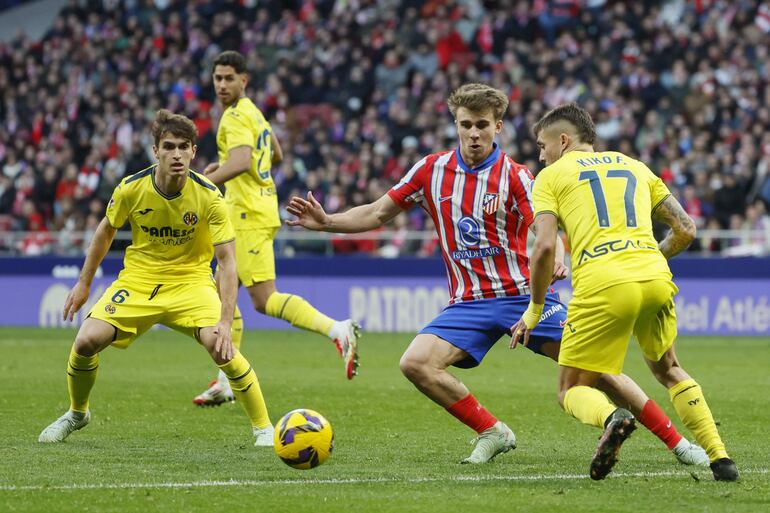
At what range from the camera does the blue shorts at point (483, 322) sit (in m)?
7.75

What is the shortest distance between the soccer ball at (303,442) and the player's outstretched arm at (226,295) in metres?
1.08

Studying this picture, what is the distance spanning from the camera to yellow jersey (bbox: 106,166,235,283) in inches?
→ 334

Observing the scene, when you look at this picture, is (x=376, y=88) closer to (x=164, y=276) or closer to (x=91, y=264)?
(x=164, y=276)

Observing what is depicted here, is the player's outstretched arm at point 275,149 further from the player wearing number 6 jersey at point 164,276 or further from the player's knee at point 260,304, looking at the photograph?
the player wearing number 6 jersey at point 164,276

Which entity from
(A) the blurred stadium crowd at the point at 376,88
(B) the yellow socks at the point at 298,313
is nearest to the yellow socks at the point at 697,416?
(B) the yellow socks at the point at 298,313

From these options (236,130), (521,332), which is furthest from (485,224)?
(236,130)

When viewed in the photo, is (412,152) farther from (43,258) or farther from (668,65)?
(43,258)

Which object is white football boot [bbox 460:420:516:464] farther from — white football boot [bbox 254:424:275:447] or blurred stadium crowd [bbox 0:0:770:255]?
blurred stadium crowd [bbox 0:0:770:255]

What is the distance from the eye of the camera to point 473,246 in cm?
796

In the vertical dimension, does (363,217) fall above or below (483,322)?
above

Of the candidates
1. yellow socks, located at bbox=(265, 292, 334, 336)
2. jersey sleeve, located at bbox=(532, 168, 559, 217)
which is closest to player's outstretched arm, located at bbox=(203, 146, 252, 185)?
yellow socks, located at bbox=(265, 292, 334, 336)

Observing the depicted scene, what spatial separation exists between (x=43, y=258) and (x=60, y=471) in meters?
14.4

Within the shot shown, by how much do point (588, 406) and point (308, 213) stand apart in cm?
227

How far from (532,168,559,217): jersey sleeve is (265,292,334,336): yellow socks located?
161 inches
